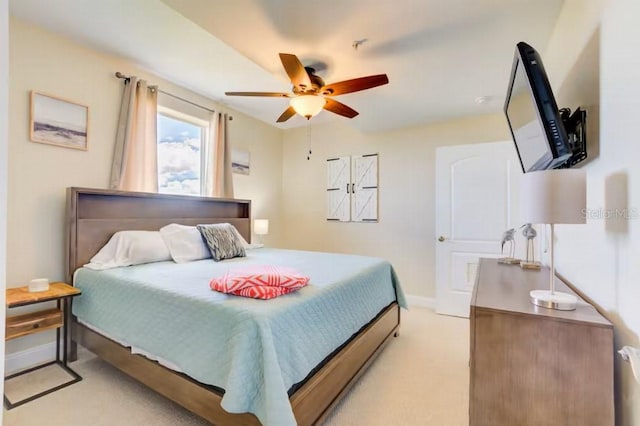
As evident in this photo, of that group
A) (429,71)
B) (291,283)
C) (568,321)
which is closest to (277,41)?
(429,71)

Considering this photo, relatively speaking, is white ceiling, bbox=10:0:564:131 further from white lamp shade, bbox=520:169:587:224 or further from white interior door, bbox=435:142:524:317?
white lamp shade, bbox=520:169:587:224

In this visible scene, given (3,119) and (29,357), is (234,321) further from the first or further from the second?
(29,357)

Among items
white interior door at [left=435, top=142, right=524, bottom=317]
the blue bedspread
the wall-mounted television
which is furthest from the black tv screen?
white interior door at [left=435, top=142, right=524, bottom=317]

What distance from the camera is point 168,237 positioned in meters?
2.74

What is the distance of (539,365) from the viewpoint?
1.04 metres

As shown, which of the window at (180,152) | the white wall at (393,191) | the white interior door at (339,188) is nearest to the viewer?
the window at (180,152)

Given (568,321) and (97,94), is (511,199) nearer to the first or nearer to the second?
(568,321)

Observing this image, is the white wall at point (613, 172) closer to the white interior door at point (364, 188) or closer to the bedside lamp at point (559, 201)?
the bedside lamp at point (559, 201)

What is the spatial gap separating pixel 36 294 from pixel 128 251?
61 centimetres

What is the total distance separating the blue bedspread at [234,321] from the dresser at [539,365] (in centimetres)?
77

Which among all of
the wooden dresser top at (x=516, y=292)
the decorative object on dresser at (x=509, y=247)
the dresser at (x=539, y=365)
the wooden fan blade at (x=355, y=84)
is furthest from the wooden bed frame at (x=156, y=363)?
the wooden fan blade at (x=355, y=84)

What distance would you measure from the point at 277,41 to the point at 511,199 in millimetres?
2943

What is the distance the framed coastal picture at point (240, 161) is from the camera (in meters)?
4.09

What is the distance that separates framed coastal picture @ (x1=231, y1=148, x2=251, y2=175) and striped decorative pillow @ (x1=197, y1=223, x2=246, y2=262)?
4.05 ft
